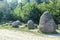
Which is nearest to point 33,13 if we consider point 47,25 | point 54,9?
point 54,9

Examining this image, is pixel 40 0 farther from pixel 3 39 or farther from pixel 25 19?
pixel 3 39

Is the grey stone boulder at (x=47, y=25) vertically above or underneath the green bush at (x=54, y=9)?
underneath

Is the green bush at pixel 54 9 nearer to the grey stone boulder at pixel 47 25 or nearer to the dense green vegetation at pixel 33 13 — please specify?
the dense green vegetation at pixel 33 13

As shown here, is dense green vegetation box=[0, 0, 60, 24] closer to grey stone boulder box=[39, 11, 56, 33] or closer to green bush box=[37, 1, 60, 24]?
green bush box=[37, 1, 60, 24]

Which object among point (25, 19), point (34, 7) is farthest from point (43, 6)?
point (25, 19)

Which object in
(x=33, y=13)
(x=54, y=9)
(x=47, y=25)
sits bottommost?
(x=47, y=25)

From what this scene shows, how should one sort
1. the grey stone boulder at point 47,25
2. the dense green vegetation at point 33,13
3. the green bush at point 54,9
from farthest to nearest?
the dense green vegetation at point 33,13 → the green bush at point 54,9 → the grey stone boulder at point 47,25

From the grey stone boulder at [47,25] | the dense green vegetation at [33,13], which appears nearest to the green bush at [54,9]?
the dense green vegetation at [33,13]

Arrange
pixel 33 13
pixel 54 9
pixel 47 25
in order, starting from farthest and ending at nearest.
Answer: pixel 33 13 < pixel 54 9 < pixel 47 25

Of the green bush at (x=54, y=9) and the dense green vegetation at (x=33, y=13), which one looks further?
the dense green vegetation at (x=33, y=13)

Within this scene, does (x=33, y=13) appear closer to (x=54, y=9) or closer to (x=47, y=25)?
(x=54, y=9)

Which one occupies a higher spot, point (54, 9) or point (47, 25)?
point (54, 9)

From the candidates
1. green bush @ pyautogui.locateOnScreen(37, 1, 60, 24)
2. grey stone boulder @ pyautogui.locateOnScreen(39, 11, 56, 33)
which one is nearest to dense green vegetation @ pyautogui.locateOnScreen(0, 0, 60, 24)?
green bush @ pyautogui.locateOnScreen(37, 1, 60, 24)

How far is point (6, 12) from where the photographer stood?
36.2m
